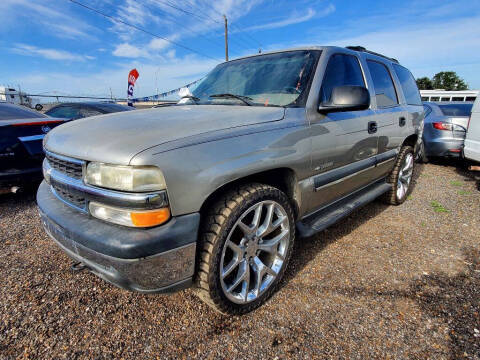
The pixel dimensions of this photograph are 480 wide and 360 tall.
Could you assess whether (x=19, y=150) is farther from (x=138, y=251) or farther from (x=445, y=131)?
(x=445, y=131)

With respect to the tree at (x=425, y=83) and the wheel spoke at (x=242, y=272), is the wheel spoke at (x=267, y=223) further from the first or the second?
the tree at (x=425, y=83)

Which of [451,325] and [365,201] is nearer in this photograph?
[451,325]

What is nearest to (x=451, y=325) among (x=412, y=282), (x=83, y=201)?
(x=412, y=282)

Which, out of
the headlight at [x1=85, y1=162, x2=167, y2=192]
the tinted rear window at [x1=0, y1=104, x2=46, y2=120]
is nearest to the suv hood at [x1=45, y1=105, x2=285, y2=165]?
the headlight at [x1=85, y1=162, x2=167, y2=192]

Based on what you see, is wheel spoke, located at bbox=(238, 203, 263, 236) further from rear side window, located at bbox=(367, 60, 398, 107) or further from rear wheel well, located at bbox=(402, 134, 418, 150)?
rear wheel well, located at bbox=(402, 134, 418, 150)

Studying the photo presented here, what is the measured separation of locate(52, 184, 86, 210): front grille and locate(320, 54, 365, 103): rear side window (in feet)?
Answer: 6.05

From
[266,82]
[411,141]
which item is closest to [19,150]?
[266,82]

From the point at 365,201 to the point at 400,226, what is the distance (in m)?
0.75

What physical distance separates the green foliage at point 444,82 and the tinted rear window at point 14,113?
62.1 meters

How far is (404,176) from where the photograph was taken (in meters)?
3.91

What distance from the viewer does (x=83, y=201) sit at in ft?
5.26

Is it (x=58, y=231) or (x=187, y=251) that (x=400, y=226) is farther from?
(x=58, y=231)

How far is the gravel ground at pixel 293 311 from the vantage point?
1613 millimetres

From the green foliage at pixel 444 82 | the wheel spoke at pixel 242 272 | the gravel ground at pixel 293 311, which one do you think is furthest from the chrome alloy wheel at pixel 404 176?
the green foliage at pixel 444 82
